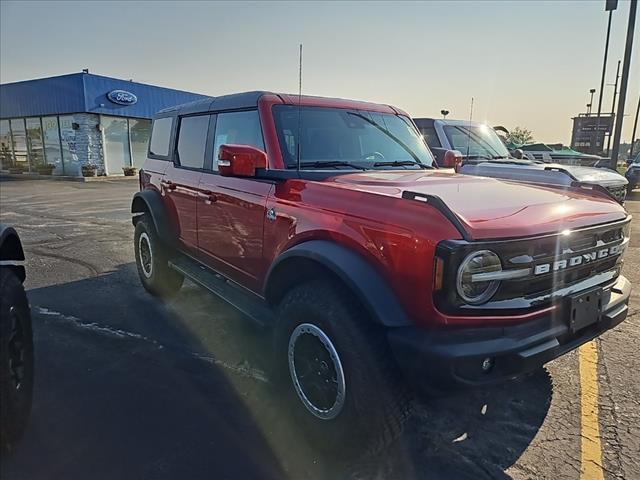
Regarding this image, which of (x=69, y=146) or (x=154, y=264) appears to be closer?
(x=154, y=264)

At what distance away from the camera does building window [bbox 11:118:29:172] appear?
83.2ft

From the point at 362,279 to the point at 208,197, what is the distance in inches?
82.1

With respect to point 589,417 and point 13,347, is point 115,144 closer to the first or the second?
point 13,347

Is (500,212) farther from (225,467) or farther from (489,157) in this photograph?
(489,157)

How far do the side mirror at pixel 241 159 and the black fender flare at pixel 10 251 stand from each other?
4.42ft

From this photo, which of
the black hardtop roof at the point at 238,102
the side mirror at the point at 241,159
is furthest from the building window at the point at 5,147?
the side mirror at the point at 241,159

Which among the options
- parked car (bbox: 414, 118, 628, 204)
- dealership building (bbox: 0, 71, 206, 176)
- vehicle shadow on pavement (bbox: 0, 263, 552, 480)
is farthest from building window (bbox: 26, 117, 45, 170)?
vehicle shadow on pavement (bbox: 0, 263, 552, 480)

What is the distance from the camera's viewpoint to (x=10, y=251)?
9.31 feet

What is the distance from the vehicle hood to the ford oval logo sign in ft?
76.3

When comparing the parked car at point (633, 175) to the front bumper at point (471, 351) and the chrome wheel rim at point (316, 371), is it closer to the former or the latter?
the front bumper at point (471, 351)

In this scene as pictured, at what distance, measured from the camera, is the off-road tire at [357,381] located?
228 centimetres

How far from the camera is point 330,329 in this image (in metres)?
2.43

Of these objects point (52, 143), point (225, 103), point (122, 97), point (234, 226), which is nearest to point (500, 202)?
point (234, 226)

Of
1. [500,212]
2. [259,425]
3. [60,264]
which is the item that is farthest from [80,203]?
[500,212]
